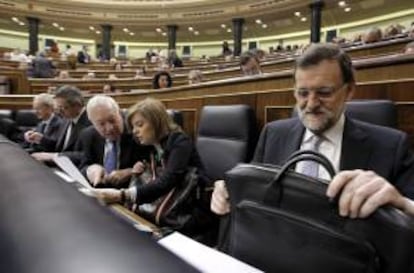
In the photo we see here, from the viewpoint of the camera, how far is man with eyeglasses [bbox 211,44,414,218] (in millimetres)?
1184

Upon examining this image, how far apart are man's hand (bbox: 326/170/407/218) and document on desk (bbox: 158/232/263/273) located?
0.18 m

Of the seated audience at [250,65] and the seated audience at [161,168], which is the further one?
the seated audience at [250,65]

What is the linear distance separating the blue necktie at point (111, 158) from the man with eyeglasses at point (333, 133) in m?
1.12

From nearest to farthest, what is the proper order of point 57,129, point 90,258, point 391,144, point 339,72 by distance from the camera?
point 90,258, point 391,144, point 339,72, point 57,129

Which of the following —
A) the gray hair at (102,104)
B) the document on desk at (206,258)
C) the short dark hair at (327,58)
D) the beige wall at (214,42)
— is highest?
the beige wall at (214,42)

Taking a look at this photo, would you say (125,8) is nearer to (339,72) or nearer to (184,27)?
(184,27)

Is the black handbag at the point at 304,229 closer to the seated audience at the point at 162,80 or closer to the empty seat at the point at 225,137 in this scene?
the empty seat at the point at 225,137

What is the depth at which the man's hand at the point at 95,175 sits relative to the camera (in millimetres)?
2098

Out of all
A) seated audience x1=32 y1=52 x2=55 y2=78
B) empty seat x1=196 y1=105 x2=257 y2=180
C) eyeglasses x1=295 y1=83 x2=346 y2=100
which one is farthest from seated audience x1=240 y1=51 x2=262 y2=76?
seated audience x1=32 y1=52 x2=55 y2=78

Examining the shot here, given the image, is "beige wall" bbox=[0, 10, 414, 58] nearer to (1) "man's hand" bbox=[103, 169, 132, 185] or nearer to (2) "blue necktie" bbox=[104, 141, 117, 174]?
(2) "blue necktie" bbox=[104, 141, 117, 174]

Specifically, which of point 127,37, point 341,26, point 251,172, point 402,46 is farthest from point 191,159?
point 127,37

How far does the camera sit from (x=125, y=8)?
14695mm

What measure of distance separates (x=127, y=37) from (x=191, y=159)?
700 inches

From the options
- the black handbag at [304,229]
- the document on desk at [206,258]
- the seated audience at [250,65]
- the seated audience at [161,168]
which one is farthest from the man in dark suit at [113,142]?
the seated audience at [250,65]
